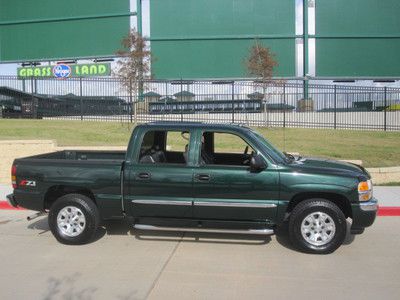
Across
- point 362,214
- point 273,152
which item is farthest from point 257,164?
point 362,214

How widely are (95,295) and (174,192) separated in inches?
81.5

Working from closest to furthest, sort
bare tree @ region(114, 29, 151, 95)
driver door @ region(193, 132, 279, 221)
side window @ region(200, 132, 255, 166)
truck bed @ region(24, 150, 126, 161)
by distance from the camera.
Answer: driver door @ region(193, 132, 279, 221)
side window @ region(200, 132, 255, 166)
truck bed @ region(24, 150, 126, 161)
bare tree @ region(114, 29, 151, 95)

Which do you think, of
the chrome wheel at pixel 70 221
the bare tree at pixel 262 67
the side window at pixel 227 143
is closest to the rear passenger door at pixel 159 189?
the chrome wheel at pixel 70 221

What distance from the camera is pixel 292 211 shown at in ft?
21.3

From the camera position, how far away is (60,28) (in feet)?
111

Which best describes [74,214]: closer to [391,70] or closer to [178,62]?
[178,62]

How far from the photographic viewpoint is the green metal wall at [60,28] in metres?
32.6

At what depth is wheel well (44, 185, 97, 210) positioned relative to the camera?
6973 mm

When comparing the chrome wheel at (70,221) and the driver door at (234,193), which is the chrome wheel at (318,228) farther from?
the chrome wheel at (70,221)

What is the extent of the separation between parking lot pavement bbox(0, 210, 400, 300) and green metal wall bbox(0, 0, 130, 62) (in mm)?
26963

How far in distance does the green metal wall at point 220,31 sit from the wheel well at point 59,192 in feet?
82.8

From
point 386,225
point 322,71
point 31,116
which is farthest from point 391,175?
point 322,71

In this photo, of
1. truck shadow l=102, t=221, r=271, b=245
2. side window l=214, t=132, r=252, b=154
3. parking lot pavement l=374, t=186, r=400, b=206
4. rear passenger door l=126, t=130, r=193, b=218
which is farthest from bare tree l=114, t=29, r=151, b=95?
rear passenger door l=126, t=130, r=193, b=218

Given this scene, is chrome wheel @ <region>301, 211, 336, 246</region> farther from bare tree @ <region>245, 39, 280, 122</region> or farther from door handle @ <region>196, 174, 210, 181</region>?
bare tree @ <region>245, 39, 280, 122</region>
